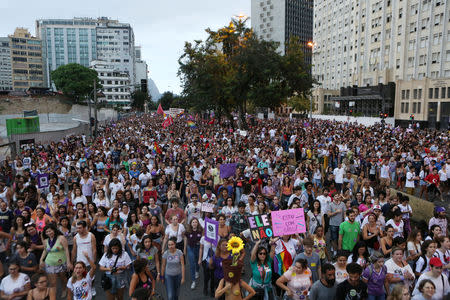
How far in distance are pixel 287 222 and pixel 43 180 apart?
8395mm

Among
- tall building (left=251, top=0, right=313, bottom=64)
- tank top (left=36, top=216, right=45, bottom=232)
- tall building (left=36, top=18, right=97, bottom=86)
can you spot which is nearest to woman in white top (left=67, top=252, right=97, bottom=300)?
tank top (left=36, top=216, right=45, bottom=232)

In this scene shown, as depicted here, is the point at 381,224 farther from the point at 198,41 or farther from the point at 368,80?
the point at 368,80

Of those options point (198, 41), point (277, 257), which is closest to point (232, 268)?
point (277, 257)

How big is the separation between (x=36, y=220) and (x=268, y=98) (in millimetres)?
30205

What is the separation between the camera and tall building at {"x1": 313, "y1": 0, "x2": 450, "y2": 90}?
175 ft

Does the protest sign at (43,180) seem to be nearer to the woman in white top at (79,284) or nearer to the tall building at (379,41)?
the woman in white top at (79,284)

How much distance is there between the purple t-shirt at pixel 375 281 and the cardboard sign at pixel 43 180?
9.76m

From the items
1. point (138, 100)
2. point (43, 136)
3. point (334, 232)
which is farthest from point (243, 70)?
point (138, 100)

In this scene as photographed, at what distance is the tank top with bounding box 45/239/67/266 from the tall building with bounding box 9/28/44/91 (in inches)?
5438

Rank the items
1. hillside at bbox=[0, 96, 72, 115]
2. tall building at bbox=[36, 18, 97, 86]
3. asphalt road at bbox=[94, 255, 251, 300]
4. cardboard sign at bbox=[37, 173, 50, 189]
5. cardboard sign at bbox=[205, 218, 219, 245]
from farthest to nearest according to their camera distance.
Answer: tall building at bbox=[36, 18, 97, 86] → hillside at bbox=[0, 96, 72, 115] → cardboard sign at bbox=[37, 173, 50, 189] → asphalt road at bbox=[94, 255, 251, 300] → cardboard sign at bbox=[205, 218, 219, 245]

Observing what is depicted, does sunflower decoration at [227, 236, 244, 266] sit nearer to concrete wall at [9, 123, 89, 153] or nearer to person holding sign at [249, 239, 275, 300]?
person holding sign at [249, 239, 275, 300]

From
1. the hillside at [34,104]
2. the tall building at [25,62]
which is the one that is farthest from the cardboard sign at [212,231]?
the tall building at [25,62]

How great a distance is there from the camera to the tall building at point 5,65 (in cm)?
13175

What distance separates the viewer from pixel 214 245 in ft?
21.2
